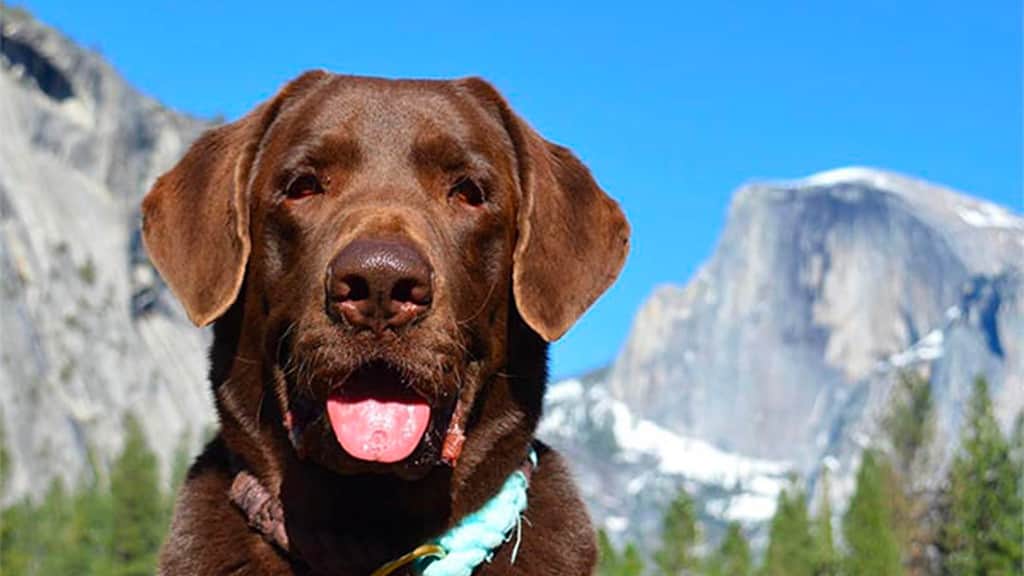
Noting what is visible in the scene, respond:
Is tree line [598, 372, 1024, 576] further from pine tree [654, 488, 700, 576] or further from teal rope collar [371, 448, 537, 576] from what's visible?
teal rope collar [371, 448, 537, 576]

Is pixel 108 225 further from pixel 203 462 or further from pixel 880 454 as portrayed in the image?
pixel 203 462

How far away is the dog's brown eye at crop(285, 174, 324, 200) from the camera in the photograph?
5828 millimetres

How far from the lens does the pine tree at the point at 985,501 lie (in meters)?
55.6

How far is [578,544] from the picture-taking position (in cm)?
582

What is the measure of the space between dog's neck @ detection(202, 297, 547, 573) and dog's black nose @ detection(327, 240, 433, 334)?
2.08 feet

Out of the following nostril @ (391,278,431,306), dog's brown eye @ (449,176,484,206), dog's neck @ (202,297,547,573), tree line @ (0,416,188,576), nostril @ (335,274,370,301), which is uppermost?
tree line @ (0,416,188,576)

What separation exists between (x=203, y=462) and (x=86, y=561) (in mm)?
73613

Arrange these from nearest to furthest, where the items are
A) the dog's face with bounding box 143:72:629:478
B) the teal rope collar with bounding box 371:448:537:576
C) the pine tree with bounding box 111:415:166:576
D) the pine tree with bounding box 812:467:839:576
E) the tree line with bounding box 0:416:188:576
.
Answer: the dog's face with bounding box 143:72:629:478 → the teal rope collar with bounding box 371:448:537:576 → the pine tree with bounding box 812:467:839:576 → the tree line with bounding box 0:416:188:576 → the pine tree with bounding box 111:415:166:576

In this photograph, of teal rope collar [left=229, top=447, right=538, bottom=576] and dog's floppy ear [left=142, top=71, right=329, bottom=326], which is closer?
teal rope collar [left=229, top=447, right=538, bottom=576]

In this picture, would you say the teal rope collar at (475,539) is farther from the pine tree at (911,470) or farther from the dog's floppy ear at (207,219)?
the pine tree at (911,470)

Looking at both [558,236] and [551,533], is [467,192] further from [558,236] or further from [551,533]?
[551,533]

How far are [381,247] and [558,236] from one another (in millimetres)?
1141

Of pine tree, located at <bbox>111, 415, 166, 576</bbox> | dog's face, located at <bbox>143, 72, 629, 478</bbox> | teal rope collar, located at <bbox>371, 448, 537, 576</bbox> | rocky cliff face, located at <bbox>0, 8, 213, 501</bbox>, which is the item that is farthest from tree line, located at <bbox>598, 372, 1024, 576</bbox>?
teal rope collar, located at <bbox>371, 448, 537, 576</bbox>

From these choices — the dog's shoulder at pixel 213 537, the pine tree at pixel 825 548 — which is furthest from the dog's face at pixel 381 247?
the pine tree at pixel 825 548
